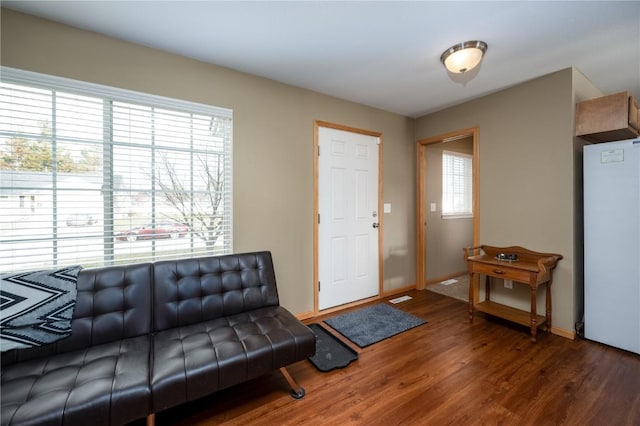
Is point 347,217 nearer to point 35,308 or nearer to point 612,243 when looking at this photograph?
point 612,243

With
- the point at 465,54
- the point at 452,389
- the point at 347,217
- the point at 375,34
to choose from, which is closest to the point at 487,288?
the point at 452,389

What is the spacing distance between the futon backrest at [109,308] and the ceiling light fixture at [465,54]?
9.37 feet

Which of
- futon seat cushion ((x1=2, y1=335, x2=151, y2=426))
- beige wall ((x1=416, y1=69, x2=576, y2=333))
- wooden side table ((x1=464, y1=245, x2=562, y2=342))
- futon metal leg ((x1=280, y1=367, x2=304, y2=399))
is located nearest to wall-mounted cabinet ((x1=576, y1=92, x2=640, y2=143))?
beige wall ((x1=416, y1=69, x2=576, y2=333))

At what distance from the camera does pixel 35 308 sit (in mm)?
1544

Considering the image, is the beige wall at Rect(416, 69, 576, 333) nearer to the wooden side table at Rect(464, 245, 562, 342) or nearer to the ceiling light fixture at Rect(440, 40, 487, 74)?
the wooden side table at Rect(464, 245, 562, 342)

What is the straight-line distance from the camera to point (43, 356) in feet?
4.98

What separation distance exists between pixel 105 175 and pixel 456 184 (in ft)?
15.4

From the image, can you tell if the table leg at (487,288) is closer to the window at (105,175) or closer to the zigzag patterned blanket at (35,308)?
the window at (105,175)

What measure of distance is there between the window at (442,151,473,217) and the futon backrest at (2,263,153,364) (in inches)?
164

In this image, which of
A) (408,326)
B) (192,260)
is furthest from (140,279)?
(408,326)

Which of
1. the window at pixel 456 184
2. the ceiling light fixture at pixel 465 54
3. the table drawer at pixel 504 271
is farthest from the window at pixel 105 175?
the window at pixel 456 184

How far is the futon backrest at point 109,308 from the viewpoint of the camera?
1.63 m

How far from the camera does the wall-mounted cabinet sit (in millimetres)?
2309

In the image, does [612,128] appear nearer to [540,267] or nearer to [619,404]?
[540,267]
